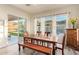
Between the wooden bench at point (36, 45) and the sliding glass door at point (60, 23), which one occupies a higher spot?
the sliding glass door at point (60, 23)

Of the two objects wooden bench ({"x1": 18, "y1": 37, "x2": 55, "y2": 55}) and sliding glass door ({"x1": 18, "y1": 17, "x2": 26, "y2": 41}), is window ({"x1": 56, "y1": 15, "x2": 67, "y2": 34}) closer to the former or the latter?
wooden bench ({"x1": 18, "y1": 37, "x2": 55, "y2": 55})

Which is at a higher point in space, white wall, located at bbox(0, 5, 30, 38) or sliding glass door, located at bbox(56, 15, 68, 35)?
white wall, located at bbox(0, 5, 30, 38)

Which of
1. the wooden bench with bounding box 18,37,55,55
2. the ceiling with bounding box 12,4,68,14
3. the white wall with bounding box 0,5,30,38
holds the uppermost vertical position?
the ceiling with bounding box 12,4,68,14

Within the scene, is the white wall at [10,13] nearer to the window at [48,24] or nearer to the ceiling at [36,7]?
the ceiling at [36,7]

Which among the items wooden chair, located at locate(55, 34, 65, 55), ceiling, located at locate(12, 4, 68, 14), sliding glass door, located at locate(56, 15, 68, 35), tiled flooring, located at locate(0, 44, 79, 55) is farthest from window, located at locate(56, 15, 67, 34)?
tiled flooring, located at locate(0, 44, 79, 55)

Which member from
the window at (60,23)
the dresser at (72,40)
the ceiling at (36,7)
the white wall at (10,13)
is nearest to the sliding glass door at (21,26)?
the white wall at (10,13)

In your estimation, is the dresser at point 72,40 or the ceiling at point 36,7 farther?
the dresser at point 72,40

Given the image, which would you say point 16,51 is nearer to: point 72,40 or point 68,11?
point 72,40

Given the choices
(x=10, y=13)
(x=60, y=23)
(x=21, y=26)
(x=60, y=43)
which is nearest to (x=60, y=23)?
(x=60, y=23)

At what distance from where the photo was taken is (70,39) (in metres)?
2.13

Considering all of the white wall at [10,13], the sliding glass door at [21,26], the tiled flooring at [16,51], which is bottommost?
the tiled flooring at [16,51]

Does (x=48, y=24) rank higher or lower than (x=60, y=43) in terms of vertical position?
higher

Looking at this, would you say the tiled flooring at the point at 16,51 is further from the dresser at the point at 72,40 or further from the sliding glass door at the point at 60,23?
the sliding glass door at the point at 60,23
